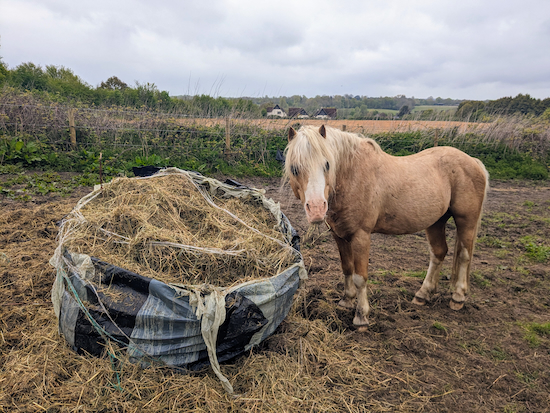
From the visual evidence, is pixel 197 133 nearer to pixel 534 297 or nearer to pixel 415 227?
pixel 415 227

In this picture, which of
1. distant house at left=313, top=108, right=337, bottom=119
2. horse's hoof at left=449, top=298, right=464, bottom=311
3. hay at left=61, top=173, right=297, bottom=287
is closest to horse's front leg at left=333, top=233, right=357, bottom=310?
hay at left=61, top=173, right=297, bottom=287

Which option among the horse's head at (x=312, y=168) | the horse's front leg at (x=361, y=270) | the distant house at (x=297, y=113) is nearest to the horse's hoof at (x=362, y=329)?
the horse's front leg at (x=361, y=270)

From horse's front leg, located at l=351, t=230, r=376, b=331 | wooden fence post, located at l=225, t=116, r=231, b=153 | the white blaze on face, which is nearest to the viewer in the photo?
the white blaze on face

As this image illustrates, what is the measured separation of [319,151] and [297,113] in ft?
30.4

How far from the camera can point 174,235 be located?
2.62m

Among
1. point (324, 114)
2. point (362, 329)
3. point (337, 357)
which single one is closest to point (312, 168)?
point (337, 357)

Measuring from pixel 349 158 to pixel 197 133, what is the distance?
7661mm

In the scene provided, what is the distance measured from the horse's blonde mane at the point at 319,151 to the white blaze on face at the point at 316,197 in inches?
3.1

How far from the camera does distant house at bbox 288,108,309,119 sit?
37.0 feet

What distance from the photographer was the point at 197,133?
969cm

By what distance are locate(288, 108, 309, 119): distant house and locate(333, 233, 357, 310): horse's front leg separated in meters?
8.78

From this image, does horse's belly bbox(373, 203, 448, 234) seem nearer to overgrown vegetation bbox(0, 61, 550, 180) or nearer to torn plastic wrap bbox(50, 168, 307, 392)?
torn plastic wrap bbox(50, 168, 307, 392)

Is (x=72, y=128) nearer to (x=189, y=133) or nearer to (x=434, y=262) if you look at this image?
(x=189, y=133)

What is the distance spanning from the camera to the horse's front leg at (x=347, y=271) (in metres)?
3.22
